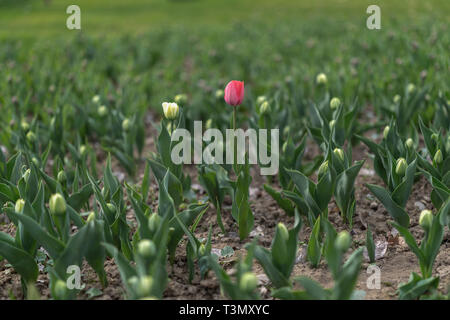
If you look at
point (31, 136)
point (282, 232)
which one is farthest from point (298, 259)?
point (31, 136)

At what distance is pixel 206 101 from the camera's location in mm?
5074

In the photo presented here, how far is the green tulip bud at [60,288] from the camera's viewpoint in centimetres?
220

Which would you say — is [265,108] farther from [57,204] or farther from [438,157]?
[57,204]

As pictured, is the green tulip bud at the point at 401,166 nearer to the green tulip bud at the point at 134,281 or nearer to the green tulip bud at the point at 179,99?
the green tulip bud at the point at 179,99

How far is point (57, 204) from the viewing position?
2.34 metres

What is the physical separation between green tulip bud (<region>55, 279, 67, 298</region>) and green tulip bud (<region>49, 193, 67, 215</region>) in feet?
1.01

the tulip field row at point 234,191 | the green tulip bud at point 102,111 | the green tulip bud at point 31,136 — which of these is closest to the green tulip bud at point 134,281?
the tulip field row at point 234,191

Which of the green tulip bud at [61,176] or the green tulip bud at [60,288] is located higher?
the green tulip bud at [61,176]

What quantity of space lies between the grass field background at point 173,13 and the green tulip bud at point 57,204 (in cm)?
819

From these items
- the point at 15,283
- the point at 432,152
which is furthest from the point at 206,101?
the point at 15,283

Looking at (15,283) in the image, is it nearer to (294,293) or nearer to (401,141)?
(294,293)

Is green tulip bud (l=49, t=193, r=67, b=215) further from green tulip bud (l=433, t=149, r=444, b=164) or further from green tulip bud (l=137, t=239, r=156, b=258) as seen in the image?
green tulip bud (l=433, t=149, r=444, b=164)

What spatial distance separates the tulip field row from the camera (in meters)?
2.34
